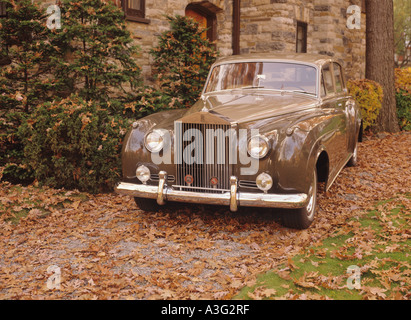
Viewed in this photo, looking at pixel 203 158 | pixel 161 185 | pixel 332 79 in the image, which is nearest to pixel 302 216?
pixel 203 158

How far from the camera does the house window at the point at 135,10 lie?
9.44 m

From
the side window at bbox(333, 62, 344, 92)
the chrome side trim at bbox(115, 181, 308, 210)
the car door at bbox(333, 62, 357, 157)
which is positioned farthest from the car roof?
the chrome side trim at bbox(115, 181, 308, 210)

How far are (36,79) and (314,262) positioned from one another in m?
5.43

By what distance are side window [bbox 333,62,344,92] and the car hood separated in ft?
4.21

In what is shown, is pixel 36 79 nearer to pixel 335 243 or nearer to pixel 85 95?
pixel 85 95

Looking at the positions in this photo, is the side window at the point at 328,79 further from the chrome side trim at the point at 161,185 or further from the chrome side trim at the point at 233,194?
the chrome side trim at the point at 161,185

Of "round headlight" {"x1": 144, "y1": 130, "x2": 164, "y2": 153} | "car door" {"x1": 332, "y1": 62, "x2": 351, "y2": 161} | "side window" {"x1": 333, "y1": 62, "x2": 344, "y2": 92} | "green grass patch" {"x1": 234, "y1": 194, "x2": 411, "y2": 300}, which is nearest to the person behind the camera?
"green grass patch" {"x1": 234, "y1": 194, "x2": 411, "y2": 300}

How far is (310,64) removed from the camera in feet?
19.2

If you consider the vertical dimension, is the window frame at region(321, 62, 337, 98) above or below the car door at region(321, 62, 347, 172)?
above

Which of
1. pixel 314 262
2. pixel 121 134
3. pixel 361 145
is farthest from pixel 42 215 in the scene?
pixel 361 145

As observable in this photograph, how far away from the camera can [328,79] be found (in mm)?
6207

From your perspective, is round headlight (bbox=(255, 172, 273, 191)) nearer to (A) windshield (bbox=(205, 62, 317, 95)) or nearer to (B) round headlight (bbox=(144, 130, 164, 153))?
(B) round headlight (bbox=(144, 130, 164, 153))

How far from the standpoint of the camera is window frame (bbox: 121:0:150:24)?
9383mm

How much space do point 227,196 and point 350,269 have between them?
137cm
